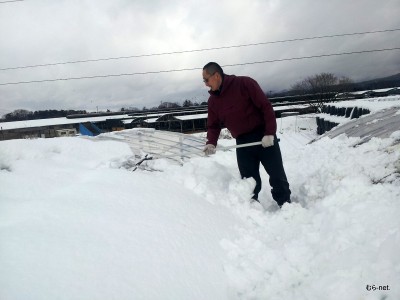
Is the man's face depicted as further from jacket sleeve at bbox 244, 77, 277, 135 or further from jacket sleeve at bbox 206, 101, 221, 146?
jacket sleeve at bbox 206, 101, 221, 146

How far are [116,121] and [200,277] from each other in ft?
117

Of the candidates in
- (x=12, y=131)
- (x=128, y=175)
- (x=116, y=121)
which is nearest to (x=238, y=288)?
(x=128, y=175)

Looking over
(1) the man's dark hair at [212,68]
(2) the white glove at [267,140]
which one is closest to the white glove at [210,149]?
(2) the white glove at [267,140]

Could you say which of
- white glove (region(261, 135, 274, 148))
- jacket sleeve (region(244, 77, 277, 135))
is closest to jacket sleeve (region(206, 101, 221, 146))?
jacket sleeve (region(244, 77, 277, 135))

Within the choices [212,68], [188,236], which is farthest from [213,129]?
[188,236]

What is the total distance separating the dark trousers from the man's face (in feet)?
2.21

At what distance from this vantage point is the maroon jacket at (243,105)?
301cm

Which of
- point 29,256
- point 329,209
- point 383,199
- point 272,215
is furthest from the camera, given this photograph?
point 272,215

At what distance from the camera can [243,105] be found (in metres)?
3.05

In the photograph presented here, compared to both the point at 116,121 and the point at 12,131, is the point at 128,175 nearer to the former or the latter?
the point at 116,121

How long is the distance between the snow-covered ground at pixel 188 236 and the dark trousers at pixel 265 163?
0.18 meters

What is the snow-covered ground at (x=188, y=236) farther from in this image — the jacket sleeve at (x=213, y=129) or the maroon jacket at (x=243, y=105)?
the maroon jacket at (x=243, y=105)

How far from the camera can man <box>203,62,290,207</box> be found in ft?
9.85

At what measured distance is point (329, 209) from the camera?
2457mm
